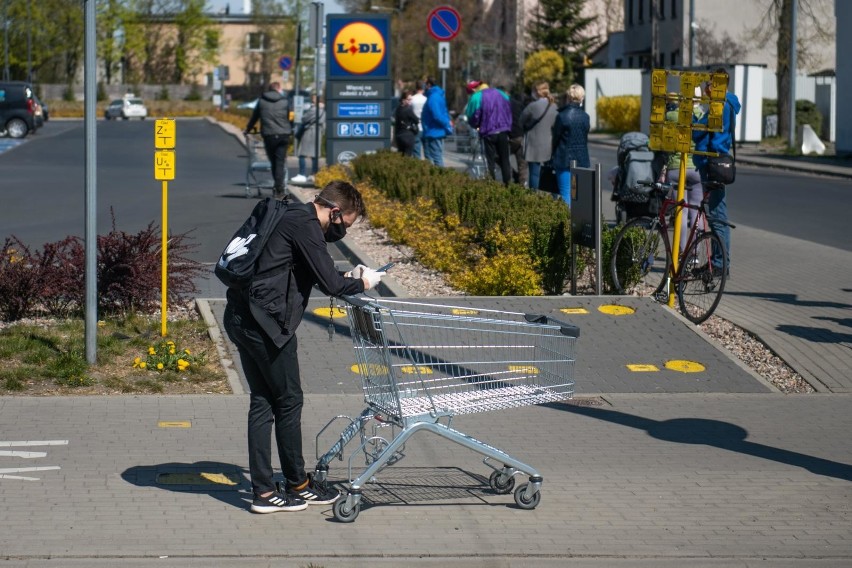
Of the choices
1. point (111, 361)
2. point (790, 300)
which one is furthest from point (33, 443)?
point (790, 300)

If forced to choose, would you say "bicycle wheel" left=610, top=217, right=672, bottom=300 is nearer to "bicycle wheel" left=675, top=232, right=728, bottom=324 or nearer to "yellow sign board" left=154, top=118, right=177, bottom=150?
"bicycle wheel" left=675, top=232, right=728, bottom=324

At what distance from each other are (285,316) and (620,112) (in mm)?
46445

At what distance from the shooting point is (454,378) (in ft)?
20.5

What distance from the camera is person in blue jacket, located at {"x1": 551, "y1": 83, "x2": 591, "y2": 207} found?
16016mm

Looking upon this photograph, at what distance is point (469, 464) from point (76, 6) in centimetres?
8444

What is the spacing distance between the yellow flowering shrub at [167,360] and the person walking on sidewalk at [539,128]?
9616mm

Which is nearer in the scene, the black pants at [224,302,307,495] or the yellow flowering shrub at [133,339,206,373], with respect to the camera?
the black pants at [224,302,307,495]

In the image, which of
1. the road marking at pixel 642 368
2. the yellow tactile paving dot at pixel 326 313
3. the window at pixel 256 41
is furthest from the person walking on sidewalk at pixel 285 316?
the window at pixel 256 41

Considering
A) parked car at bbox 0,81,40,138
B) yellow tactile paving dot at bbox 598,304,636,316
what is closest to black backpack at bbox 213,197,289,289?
yellow tactile paving dot at bbox 598,304,636,316

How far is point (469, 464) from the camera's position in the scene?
706 centimetres

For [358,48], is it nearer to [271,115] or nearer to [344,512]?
[271,115]

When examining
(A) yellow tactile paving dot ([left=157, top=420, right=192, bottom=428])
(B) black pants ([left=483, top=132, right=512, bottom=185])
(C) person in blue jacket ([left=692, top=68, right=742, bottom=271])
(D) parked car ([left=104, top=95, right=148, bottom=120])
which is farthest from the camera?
(D) parked car ([left=104, top=95, right=148, bottom=120])

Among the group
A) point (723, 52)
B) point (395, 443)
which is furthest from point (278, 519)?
point (723, 52)

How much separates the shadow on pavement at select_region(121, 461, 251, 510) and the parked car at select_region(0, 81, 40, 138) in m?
41.8
